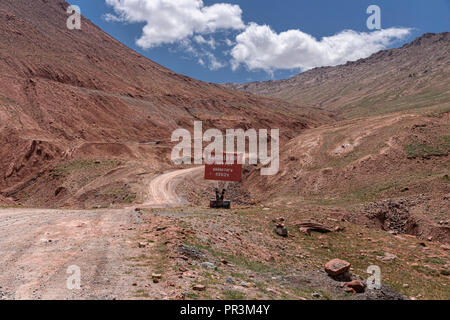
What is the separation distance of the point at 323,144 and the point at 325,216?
56.4 ft

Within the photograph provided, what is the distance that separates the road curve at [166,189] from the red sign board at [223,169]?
15.9ft

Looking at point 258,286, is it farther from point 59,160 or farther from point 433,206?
point 59,160

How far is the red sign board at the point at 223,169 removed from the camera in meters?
23.5

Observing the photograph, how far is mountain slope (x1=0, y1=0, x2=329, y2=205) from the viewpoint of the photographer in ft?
127

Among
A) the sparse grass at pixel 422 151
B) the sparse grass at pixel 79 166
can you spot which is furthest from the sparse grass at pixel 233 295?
the sparse grass at pixel 79 166

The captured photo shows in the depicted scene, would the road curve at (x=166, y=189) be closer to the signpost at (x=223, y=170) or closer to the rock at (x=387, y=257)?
the signpost at (x=223, y=170)

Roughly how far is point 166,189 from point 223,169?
1017 cm

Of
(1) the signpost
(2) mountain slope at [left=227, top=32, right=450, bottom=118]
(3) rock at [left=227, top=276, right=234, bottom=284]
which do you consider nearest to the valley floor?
(3) rock at [left=227, top=276, right=234, bottom=284]

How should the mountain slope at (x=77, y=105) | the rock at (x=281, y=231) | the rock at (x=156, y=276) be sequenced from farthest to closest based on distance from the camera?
the mountain slope at (x=77, y=105)
the rock at (x=281, y=231)
the rock at (x=156, y=276)

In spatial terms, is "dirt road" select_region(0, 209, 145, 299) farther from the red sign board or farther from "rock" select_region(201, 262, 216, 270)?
the red sign board

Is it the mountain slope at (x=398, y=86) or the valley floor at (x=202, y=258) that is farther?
the mountain slope at (x=398, y=86)

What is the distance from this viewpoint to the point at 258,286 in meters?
7.83

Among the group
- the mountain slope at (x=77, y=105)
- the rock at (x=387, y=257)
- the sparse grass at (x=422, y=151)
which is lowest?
the rock at (x=387, y=257)

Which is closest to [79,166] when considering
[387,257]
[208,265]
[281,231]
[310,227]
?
[281,231]
